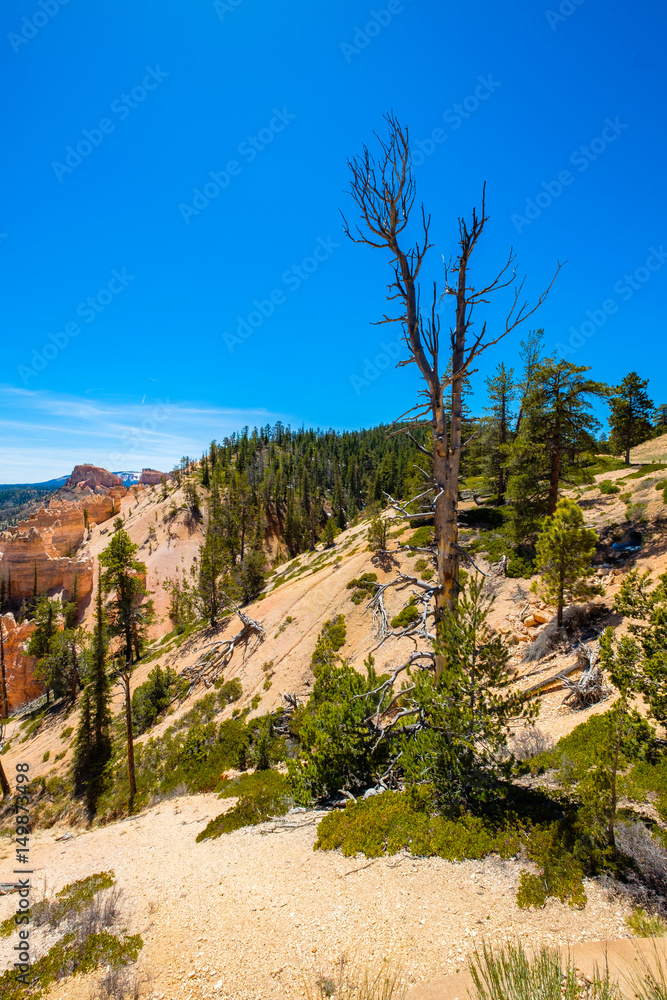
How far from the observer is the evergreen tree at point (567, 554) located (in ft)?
47.0

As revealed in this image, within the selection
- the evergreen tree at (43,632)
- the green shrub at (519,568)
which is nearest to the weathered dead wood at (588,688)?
the green shrub at (519,568)

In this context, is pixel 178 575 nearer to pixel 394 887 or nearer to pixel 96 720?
pixel 96 720

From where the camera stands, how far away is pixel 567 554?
14.6 metres

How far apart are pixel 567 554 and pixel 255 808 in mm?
13142

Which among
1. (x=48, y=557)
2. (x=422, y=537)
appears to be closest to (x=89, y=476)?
(x=48, y=557)

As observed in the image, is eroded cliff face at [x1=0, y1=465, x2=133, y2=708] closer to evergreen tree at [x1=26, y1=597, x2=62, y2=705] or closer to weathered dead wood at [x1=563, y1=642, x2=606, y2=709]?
evergreen tree at [x1=26, y1=597, x2=62, y2=705]

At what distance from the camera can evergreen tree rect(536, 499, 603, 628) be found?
14.3 metres


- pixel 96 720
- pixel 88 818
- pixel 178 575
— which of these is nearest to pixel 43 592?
pixel 178 575

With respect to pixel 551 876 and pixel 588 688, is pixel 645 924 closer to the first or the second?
pixel 551 876

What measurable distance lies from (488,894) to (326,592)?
2418 centimetres

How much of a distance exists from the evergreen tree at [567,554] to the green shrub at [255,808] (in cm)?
1162

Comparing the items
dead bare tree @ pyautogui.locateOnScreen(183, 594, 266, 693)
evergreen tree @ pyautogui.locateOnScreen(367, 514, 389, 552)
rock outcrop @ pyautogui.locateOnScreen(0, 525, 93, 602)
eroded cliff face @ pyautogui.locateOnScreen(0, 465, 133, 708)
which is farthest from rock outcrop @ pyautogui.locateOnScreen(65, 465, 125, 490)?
evergreen tree @ pyautogui.locateOnScreen(367, 514, 389, 552)

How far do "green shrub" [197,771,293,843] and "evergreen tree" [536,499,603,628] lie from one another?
11620mm

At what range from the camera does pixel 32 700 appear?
44.6 meters
